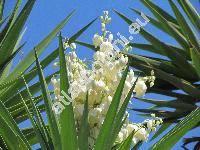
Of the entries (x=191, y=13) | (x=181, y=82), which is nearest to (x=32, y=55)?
(x=181, y=82)

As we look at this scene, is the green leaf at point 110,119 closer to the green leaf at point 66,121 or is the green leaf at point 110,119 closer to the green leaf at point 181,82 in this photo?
the green leaf at point 66,121

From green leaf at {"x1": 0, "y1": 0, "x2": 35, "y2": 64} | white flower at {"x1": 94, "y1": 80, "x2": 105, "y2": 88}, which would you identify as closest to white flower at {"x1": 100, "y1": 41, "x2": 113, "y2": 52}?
white flower at {"x1": 94, "y1": 80, "x2": 105, "y2": 88}

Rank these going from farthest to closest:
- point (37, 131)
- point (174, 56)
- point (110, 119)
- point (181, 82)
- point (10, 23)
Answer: point (174, 56) → point (10, 23) → point (181, 82) → point (37, 131) → point (110, 119)

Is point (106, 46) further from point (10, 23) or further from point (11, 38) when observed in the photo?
point (10, 23)

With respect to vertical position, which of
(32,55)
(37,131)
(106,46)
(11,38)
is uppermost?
(11,38)

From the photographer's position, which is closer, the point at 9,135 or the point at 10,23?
the point at 9,135

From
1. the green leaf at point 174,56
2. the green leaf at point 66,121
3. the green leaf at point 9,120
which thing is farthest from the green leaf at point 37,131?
the green leaf at point 174,56

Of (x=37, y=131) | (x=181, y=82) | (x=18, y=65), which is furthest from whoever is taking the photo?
(x=181, y=82)
